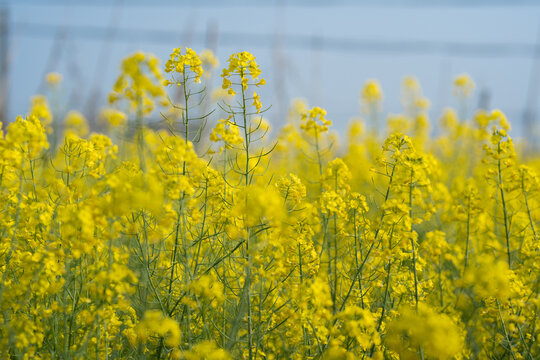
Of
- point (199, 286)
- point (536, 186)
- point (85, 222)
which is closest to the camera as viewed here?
point (85, 222)

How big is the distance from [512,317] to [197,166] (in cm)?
180

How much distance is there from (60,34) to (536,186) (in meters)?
10.8

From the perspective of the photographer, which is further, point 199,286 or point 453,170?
point 453,170

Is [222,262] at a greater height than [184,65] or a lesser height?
lesser

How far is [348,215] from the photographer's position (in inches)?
110

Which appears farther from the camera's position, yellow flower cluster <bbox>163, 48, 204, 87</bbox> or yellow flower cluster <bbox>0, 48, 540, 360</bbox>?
yellow flower cluster <bbox>163, 48, 204, 87</bbox>

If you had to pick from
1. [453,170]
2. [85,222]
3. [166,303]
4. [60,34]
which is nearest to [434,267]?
[166,303]

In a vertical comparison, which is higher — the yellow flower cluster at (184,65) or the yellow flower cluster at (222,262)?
the yellow flower cluster at (184,65)

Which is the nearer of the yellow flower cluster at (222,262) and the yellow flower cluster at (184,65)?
the yellow flower cluster at (222,262)

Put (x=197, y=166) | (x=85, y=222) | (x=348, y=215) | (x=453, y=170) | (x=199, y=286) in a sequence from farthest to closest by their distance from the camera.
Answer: (x=453, y=170)
(x=348, y=215)
(x=197, y=166)
(x=199, y=286)
(x=85, y=222)

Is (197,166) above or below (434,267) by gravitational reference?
above

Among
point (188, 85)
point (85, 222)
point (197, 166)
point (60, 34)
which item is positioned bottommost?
point (85, 222)

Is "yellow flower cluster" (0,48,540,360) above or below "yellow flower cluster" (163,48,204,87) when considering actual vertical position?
below

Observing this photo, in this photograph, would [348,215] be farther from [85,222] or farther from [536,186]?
[85,222]
